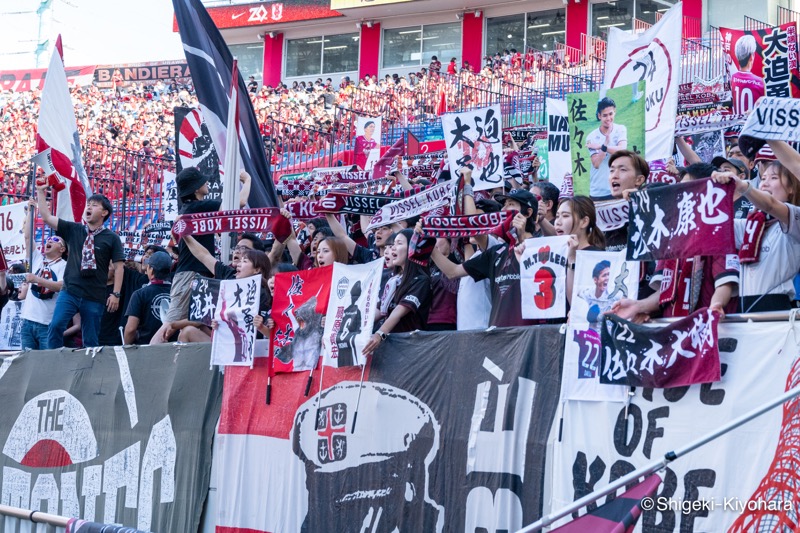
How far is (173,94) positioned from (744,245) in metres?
28.2

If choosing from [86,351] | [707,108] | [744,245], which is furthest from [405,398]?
[707,108]

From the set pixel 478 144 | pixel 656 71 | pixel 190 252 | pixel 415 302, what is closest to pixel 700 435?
pixel 415 302

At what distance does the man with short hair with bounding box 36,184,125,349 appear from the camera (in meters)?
10.5

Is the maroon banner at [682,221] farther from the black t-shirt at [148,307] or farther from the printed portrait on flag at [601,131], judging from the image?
the black t-shirt at [148,307]

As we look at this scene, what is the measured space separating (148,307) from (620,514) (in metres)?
6.56

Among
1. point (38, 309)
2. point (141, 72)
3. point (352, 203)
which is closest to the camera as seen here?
point (352, 203)

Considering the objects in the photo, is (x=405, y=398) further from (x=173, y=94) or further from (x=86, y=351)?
(x=173, y=94)

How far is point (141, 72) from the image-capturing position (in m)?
50.1

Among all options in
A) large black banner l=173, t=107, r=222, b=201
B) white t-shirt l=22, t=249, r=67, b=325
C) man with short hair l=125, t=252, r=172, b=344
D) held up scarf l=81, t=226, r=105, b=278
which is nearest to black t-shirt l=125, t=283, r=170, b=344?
man with short hair l=125, t=252, r=172, b=344

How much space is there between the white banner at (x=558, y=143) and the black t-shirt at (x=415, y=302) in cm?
238

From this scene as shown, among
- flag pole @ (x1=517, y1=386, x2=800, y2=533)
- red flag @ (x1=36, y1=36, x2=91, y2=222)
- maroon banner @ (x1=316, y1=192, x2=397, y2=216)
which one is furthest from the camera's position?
red flag @ (x1=36, y1=36, x2=91, y2=222)

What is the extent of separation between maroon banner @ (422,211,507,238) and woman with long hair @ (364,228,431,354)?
0.55 meters

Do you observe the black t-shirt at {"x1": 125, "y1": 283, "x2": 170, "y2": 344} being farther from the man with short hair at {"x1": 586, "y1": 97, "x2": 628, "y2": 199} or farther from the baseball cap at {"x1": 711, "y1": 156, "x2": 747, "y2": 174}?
the baseball cap at {"x1": 711, "y1": 156, "x2": 747, "y2": 174}

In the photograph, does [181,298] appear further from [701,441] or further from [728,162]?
[701,441]
